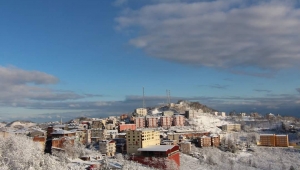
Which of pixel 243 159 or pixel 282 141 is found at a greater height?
pixel 282 141

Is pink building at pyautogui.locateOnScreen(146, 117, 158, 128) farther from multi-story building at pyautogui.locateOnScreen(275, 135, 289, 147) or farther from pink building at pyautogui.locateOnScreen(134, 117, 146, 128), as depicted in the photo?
multi-story building at pyautogui.locateOnScreen(275, 135, 289, 147)

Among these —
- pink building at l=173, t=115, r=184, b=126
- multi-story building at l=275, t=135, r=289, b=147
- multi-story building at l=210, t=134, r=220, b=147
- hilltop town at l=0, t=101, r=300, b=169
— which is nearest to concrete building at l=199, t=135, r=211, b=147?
hilltop town at l=0, t=101, r=300, b=169

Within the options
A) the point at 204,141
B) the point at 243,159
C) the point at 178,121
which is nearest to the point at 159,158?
the point at 243,159

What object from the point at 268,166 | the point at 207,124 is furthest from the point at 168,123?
the point at 268,166

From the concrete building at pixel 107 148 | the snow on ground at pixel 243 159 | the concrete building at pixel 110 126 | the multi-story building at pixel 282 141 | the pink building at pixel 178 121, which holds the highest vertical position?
the pink building at pixel 178 121

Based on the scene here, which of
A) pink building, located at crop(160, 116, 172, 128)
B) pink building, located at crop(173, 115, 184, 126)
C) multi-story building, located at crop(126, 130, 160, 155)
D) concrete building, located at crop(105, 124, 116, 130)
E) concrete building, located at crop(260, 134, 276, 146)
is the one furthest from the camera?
pink building, located at crop(173, 115, 184, 126)

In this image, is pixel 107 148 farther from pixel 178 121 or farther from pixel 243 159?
pixel 178 121

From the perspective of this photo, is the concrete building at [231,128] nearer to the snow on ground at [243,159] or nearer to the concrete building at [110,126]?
the snow on ground at [243,159]

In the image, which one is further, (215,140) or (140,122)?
(140,122)

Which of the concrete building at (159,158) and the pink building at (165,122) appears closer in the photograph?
the concrete building at (159,158)

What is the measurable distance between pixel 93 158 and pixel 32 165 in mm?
21828

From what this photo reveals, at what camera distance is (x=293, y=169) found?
1975 inches

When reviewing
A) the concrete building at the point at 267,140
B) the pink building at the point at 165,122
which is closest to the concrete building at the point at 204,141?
the concrete building at the point at 267,140

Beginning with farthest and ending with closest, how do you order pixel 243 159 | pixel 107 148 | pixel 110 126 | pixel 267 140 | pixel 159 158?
pixel 110 126
pixel 267 140
pixel 243 159
pixel 107 148
pixel 159 158
